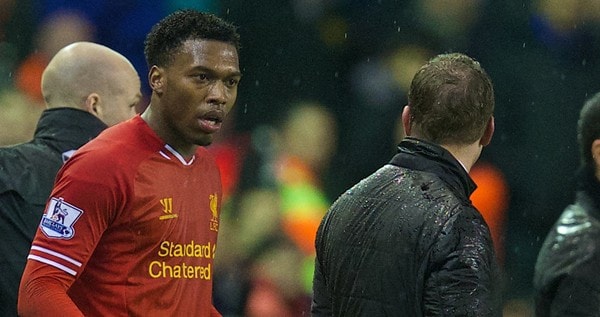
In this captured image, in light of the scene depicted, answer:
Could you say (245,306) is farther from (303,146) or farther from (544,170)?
(544,170)

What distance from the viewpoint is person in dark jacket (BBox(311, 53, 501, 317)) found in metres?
2.13

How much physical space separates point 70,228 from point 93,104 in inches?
43.5

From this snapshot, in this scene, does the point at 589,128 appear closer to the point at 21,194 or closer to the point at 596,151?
the point at 596,151

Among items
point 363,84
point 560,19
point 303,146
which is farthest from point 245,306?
point 560,19

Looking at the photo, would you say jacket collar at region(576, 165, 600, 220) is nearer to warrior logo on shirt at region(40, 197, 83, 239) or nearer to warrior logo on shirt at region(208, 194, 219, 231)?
warrior logo on shirt at region(208, 194, 219, 231)

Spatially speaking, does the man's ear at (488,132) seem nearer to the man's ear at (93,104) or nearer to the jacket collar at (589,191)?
the jacket collar at (589,191)

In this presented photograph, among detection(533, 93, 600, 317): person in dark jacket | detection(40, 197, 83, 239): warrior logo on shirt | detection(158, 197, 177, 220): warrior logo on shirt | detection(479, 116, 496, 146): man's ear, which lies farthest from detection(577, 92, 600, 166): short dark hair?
detection(40, 197, 83, 239): warrior logo on shirt

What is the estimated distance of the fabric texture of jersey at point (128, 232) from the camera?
250 cm

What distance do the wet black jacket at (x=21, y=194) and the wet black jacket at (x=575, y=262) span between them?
147 cm

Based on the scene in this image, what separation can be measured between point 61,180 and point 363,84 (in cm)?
256

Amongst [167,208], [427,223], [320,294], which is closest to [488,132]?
[427,223]

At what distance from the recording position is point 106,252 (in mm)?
2566

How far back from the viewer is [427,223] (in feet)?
7.11

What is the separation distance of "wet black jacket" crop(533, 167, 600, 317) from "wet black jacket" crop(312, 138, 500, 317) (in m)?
0.87
